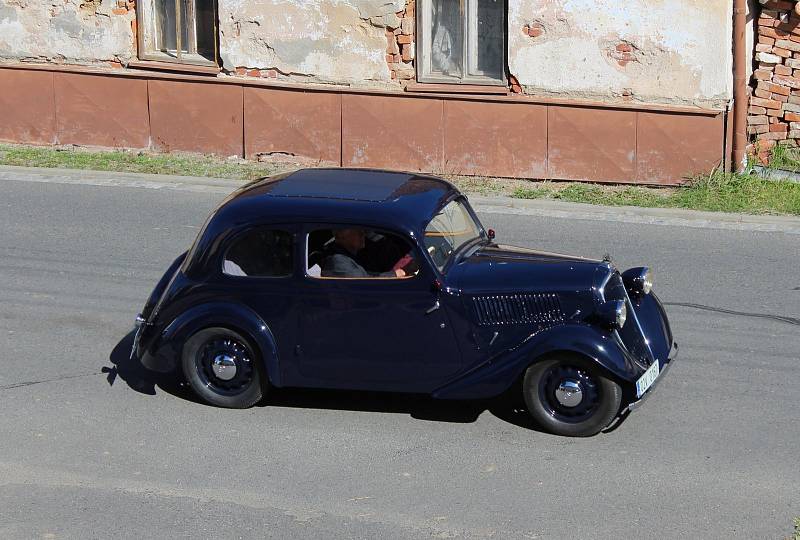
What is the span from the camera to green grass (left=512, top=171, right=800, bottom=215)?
498 inches

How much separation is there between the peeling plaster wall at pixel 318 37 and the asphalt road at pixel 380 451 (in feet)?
19.5

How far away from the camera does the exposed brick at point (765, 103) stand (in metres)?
13.9

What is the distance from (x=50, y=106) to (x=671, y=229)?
8.49 m

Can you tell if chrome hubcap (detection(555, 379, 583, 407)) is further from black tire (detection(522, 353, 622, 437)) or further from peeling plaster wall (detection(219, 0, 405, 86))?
peeling plaster wall (detection(219, 0, 405, 86))

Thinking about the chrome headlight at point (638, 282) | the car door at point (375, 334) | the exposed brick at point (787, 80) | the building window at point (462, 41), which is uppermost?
the building window at point (462, 41)

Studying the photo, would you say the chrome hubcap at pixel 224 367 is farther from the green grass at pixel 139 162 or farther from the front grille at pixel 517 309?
the green grass at pixel 139 162

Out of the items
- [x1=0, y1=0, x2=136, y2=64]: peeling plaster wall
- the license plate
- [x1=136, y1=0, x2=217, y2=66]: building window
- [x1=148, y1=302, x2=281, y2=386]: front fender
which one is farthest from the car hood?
[x1=0, y1=0, x2=136, y2=64]: peeling plaster wall

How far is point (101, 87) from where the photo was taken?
15.2 meters

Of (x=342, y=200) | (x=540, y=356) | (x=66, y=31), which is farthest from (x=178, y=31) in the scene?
(x=540, y=356)

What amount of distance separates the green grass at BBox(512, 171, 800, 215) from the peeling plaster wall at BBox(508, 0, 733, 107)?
3.60 ft

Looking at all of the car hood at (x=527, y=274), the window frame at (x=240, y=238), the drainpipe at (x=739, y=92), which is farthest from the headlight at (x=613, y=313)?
the drainpipe at (x=739, y=92)

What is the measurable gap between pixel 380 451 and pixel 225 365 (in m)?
1.22

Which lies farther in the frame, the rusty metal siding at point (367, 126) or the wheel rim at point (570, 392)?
the rusty metal siding at point (367, 126)

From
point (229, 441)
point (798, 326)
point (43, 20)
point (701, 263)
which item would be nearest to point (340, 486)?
point (229, 441)
